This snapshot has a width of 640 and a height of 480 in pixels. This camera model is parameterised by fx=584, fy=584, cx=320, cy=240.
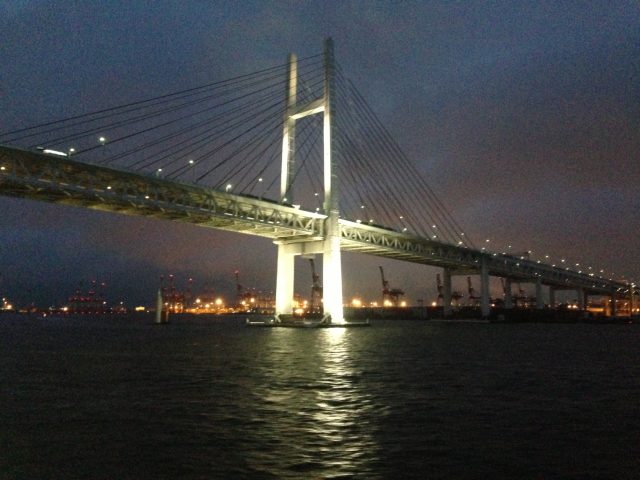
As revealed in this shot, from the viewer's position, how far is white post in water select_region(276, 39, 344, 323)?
197 ft

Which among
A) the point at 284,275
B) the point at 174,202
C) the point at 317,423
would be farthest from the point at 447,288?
the point at 317,423

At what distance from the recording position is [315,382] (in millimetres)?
17969

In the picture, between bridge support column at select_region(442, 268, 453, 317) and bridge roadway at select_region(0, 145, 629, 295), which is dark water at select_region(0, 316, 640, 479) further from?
bridge support column at select_region(442, 268, 453, 317)

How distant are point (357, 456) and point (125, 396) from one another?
26.4ft

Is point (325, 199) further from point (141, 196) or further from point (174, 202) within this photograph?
point (141, 196)

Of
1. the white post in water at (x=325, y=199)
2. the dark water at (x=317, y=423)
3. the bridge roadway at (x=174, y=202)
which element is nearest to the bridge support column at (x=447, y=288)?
the bridge roadway at (x=174, y=202)

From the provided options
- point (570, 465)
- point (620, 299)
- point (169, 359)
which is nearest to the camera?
point (570, 465)

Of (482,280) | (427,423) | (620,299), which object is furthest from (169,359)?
(620,299)

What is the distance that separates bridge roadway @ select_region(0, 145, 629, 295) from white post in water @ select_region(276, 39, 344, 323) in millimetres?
1220

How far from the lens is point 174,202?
52812 millimetres

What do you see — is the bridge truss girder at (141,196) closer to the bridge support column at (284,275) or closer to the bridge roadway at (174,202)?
the bridge roadway at (174,202)

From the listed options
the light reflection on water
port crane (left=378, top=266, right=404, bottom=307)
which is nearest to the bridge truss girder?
the light reflection on water

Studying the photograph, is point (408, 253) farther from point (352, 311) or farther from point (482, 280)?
point (352, 311)

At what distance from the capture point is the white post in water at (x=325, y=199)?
60000 millimetres
